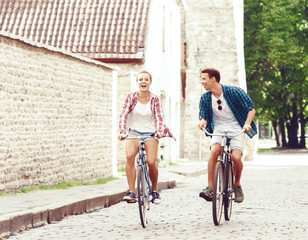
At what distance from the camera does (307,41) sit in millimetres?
48062

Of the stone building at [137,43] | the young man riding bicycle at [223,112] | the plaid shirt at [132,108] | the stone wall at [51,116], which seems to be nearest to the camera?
the young man riding bicycle at [223,112]

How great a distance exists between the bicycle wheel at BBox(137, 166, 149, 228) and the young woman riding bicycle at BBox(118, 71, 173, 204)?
0.20 meters

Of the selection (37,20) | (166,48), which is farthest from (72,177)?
(166,48)

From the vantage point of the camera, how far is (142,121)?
9.55m

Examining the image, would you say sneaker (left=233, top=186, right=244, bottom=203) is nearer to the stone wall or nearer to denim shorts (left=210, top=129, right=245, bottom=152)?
denim shorts (left=210, top=129, right=245, bottom=152)

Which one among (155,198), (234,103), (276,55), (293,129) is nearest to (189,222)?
(155,198)

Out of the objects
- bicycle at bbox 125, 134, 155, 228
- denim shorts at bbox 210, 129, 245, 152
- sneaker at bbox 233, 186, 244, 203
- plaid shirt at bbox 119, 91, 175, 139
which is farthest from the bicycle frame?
sneaker at bbox 233, 186, 244, 203

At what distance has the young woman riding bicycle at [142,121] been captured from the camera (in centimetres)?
939

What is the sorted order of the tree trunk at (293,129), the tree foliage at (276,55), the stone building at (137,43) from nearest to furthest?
1. the stone building at (137,43)
2. the tree foliage at (276,55)
3. the tree trunk at (293,129)

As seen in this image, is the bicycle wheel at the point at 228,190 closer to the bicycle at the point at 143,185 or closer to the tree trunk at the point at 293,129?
the bicycle at the point at 143,185

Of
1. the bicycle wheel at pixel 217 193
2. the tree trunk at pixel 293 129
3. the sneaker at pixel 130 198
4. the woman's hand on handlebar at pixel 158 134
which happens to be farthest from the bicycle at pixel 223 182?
the tree trunk at pixel 293 129

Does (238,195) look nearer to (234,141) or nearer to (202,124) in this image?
(234,141)

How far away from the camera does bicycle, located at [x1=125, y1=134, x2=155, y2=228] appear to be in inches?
352

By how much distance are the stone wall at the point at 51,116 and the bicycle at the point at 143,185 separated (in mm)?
3373
